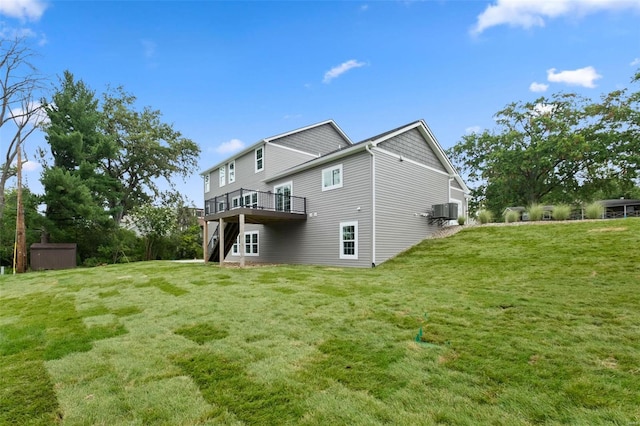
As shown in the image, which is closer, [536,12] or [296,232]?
[536,12]

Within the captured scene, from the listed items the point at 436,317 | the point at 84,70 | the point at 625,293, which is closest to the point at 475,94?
the point at 625,293

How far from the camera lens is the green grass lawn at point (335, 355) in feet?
7.73

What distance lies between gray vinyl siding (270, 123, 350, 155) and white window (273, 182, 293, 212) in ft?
9.04

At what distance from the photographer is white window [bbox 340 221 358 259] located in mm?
12352

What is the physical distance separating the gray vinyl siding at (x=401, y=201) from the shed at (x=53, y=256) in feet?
60.7

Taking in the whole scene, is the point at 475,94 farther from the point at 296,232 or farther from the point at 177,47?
the point at 177,47

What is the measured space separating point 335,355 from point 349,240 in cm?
930

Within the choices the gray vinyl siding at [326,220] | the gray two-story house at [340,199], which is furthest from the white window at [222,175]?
the gray vinyl siding at [326,220]

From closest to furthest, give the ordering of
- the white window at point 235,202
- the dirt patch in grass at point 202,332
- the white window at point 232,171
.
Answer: the dirt patch in grass at point 202,332 → the white window at point 235,202 → the white window at point 232,171

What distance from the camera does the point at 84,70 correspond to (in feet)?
69.9

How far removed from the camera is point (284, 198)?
15.8 metres

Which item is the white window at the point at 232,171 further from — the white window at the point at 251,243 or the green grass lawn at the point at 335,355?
the green grass lawn at the point at 335,355

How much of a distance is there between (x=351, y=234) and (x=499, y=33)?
974 cm

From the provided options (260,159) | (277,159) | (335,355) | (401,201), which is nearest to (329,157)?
(401,201)
